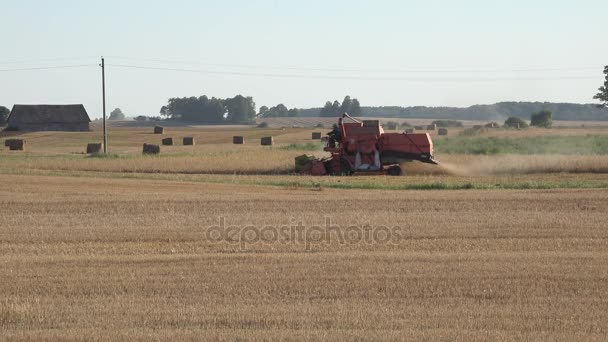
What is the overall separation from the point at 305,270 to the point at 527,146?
40.3 meters

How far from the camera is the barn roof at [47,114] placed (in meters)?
86.3

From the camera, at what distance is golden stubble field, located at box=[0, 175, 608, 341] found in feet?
32.9

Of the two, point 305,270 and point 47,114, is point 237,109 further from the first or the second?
point 305,270

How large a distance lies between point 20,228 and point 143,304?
26.2 feet

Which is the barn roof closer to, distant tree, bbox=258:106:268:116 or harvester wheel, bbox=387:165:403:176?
harvester wheel, bbox=387:165:403:176

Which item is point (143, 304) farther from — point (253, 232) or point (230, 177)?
point (230, 177)

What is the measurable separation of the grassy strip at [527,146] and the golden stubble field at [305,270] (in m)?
24.8

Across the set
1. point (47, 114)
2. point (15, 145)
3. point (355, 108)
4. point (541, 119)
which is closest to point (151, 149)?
point (15, 145)

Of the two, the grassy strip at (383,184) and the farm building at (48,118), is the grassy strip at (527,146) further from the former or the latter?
the farm building at (48,118)

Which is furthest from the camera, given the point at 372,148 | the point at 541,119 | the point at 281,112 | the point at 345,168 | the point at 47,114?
the point at 281,112

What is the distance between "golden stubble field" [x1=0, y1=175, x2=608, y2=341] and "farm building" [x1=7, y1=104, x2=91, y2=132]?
214 ft

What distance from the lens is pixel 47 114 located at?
284 feet

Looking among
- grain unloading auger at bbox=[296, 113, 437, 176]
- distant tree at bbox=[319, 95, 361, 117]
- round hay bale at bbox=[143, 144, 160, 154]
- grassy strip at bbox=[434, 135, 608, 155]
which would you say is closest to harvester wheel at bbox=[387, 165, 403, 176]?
grain unloading auger at bbox=[296, 113, 437, 176]

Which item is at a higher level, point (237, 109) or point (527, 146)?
point (237, 109)
